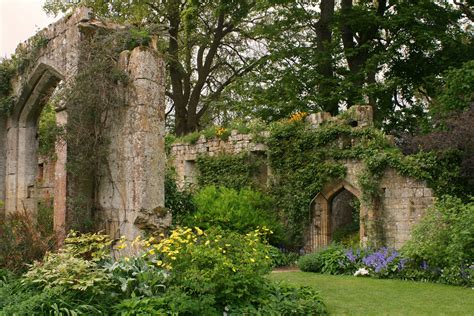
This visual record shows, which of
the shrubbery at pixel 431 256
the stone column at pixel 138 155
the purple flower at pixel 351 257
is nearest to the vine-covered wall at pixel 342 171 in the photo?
the shrubbery at pixel 431 256

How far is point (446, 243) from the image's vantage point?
424 inches

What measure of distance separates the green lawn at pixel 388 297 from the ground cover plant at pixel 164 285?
1024 millimetres

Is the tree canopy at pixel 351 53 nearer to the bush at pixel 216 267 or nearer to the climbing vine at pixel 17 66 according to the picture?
the climbing vine at pixel 17 66

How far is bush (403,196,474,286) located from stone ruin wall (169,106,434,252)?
3.15ft

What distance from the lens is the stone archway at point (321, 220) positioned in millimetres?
14734

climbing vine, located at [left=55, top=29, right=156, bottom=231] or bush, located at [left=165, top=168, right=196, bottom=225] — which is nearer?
climbing vine, located at [left=55, top=29, right=156, bottom=231]

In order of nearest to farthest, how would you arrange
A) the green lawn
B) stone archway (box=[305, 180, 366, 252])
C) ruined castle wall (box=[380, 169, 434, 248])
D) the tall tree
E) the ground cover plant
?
the ground cover plant < the green lawn < ruined castle wall (box=[380, 169, 434, 248]) < stone archway (box=[305, 180, 366, 252]) < the tall tree

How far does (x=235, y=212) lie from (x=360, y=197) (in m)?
2.94

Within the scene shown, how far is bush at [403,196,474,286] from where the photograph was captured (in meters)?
10.0

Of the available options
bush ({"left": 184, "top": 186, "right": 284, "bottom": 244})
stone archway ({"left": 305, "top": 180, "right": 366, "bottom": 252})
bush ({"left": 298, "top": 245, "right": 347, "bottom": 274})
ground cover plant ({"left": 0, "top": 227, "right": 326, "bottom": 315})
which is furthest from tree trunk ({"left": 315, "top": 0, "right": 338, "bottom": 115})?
ground cover plant ({"left": 0, "top": 227, "right": 326, "bottom": 315})

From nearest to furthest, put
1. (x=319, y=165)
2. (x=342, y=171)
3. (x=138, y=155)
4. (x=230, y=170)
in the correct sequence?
→ (x=138, y=155) → (x=342, y=171) → (x=319, y=165) → (x=230, y=170)

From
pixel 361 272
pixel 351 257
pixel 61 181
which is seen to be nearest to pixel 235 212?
pixel 351 257

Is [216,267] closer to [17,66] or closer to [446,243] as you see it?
[446,243]

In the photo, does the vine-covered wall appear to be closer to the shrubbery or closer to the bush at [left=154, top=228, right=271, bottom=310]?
the shrubbery
